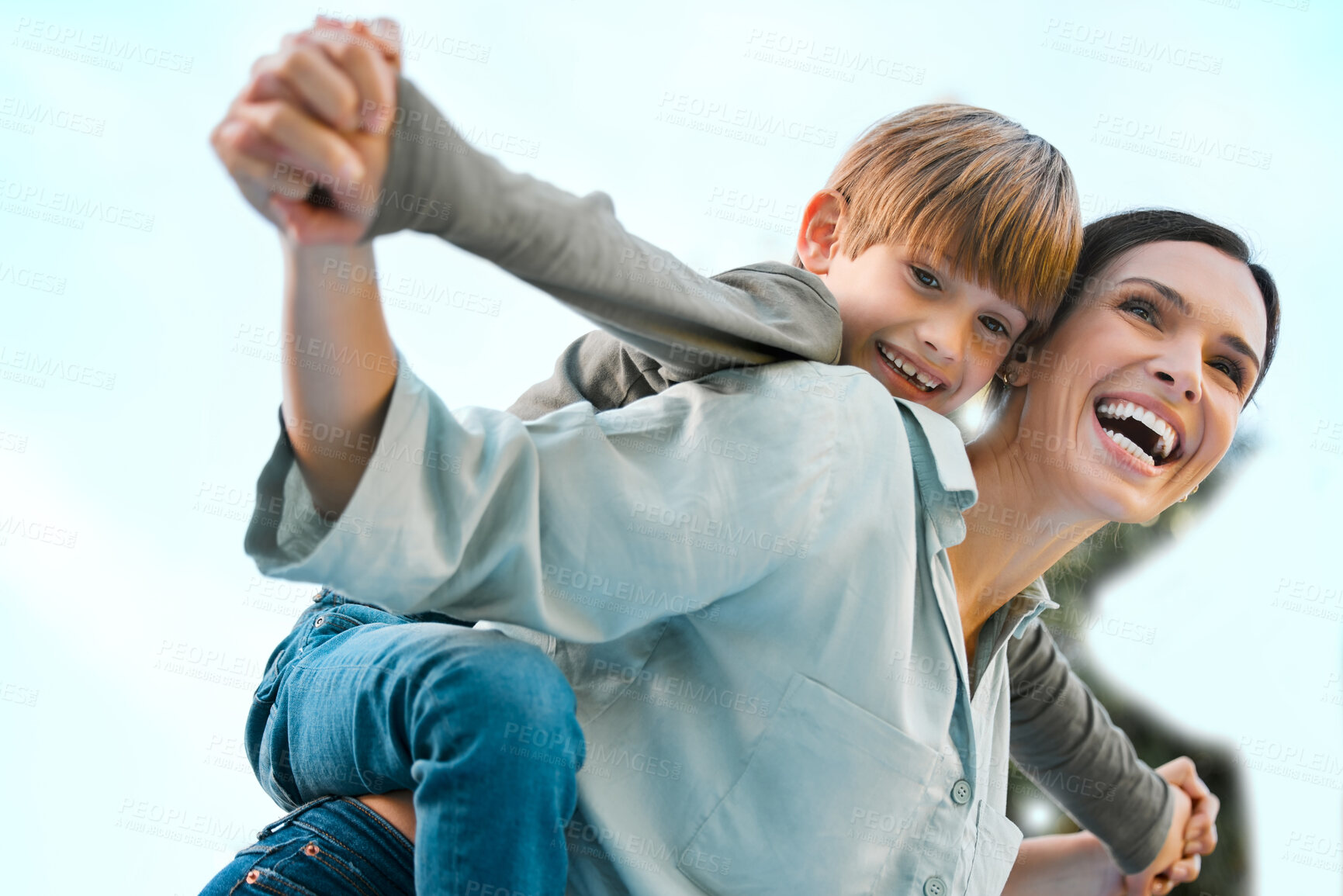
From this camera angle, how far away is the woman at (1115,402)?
52.7 inches

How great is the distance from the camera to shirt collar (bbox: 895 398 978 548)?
40.9 inches

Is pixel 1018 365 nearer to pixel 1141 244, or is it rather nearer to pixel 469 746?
pixel 1141 244

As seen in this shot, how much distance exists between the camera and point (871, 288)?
127 centimetres

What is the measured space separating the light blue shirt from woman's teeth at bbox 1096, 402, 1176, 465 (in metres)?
0.35

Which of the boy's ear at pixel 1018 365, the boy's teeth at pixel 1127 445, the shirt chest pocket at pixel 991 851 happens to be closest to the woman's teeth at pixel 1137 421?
the boy's teeth at pixel 1127 445

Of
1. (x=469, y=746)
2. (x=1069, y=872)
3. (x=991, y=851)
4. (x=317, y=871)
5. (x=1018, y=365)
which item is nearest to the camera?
(x=469, y=746)

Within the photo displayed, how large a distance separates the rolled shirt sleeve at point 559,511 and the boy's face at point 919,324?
0.27 meters

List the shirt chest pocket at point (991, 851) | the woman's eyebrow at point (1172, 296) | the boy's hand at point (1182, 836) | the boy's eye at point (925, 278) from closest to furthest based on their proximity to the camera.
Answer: the shirt chest pocket at point (991, 851), the boy's eye at point (925, 278), the woman's eyebrow at point (1172, 296), the boy's hand at point (1182, 836)

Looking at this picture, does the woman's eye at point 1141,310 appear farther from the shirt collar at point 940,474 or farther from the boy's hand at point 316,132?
the boy's hand at point 316,132

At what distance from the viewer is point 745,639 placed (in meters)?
0.99

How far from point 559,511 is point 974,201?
0.67m

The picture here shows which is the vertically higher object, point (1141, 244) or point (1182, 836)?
point (1141, 244)

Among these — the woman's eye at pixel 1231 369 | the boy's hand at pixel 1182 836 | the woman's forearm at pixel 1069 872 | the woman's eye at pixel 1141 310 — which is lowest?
the woman's forearm at pixel 1069 872

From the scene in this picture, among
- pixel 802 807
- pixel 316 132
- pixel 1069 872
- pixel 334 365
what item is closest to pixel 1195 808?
pixel 1069 872
